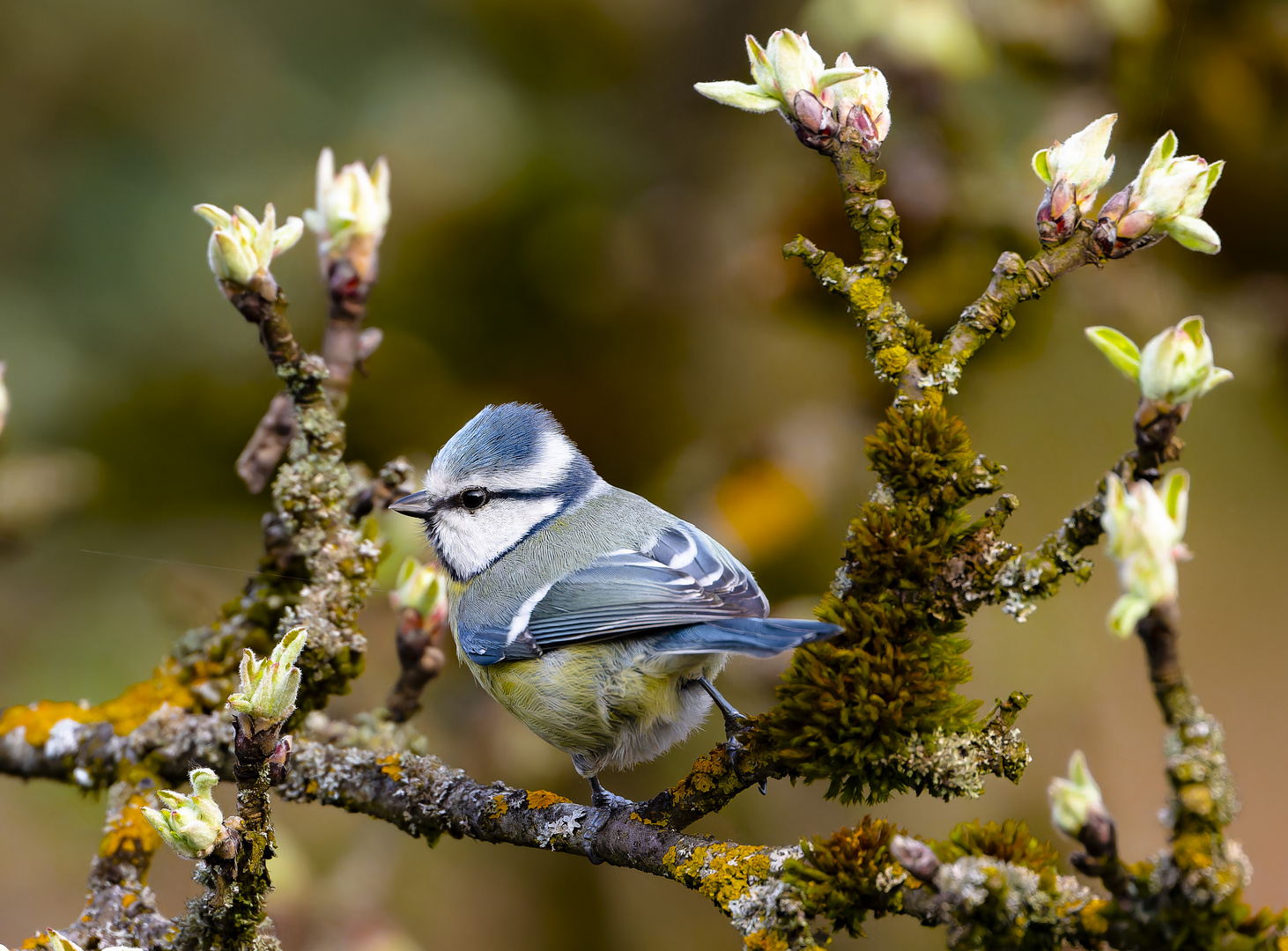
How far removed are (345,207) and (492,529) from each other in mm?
485

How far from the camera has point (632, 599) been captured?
116 centimetres

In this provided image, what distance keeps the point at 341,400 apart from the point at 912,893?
0.95 m

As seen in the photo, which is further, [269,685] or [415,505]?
[415,505]

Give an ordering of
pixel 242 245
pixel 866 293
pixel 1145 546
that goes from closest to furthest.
A: pixel 1145 546
pixel 866 293
pixel 242 245

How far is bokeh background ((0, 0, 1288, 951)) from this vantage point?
→ 1.84 metres

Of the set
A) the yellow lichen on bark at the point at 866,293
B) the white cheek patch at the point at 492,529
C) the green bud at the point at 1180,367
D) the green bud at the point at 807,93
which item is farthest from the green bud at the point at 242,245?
the green bud at the point at 1180,367

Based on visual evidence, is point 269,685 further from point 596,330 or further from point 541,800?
point 596,330

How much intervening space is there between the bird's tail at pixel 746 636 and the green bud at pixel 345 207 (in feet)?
2.15

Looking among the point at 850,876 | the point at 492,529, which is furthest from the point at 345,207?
the point at 850,876

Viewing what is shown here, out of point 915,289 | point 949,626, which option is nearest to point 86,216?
point 915,289

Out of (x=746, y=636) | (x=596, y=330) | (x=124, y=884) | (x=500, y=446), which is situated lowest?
(x=124, y=884)

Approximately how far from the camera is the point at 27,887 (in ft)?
6.44

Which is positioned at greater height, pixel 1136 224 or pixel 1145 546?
pixel 1136 224

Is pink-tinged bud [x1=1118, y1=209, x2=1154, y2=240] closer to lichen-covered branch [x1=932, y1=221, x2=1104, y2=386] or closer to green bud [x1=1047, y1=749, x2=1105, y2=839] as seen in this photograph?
lichen-covered branch [x1=932, y1=221, x2=1104, y2=386]
